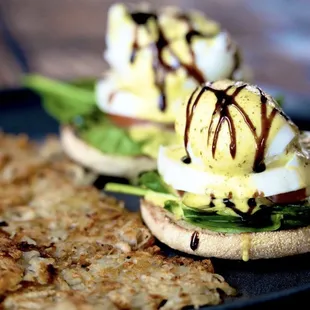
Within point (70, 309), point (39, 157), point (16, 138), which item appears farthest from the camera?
point (16, 138)

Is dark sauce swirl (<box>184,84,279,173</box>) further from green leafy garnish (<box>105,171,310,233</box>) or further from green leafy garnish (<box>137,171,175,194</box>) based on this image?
green leafy garnish (<box>137,171,175,194</box>)

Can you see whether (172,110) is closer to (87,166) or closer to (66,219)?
(87,166)

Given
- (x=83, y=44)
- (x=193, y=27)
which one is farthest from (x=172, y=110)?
(x=83, y=44)

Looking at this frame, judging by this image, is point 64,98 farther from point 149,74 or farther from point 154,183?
point 154,183

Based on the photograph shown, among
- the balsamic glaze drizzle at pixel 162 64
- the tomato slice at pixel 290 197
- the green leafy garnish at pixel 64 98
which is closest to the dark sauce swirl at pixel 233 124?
the tomato slice at pixel 290 197

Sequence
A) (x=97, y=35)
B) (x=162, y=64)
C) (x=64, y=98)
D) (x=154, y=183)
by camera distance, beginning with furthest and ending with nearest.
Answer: (x=97, y=35)
(x=64, y=98)
(x=162, y=64)
(x=154, y=183)

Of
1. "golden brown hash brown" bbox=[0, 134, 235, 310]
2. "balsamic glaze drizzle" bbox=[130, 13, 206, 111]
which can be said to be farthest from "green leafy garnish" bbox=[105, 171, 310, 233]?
"balsamic glaze drizzle" bbox=[130, 13, 206, 111]

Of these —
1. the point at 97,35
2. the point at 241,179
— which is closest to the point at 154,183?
the point at 241,179
